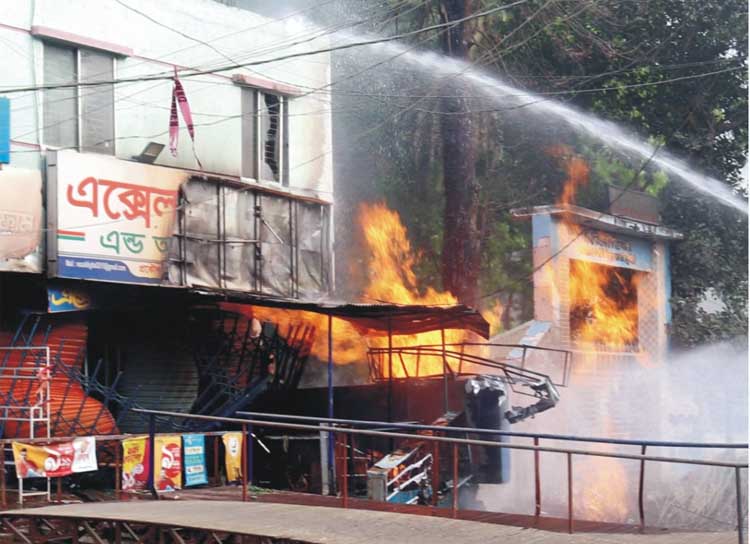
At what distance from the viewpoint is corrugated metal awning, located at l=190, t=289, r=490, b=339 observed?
19.0m

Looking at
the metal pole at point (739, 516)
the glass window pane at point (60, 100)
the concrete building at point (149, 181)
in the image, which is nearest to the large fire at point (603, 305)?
the concrete building at point (149, 181)

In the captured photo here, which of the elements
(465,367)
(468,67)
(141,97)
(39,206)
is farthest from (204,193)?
(468,67)

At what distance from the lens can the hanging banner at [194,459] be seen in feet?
49.7

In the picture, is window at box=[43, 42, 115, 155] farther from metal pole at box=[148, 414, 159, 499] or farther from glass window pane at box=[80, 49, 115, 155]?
metal pole at box=[148, 414, 159, 499]

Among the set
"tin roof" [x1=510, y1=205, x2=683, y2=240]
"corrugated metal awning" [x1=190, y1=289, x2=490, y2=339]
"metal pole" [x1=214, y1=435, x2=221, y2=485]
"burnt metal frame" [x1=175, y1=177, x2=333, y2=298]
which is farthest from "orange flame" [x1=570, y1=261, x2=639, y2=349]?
"metal pole" [x1=214, y1=435, x2=221, y2=485]

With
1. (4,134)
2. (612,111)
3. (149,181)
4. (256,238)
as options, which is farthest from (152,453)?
(612,111)

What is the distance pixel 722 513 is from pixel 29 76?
13699 mm

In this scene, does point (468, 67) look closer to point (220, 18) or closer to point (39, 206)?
point (220, 18)

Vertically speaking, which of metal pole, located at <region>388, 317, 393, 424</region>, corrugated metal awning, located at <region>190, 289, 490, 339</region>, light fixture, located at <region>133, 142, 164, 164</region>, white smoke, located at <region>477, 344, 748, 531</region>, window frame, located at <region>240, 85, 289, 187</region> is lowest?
white smoke, located at <region>477, 344, 748, 531</region>

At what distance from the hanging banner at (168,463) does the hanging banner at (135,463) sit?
0.15m

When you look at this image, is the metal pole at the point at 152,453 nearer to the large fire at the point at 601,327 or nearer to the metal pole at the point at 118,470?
the metal pole at the point at 118,470

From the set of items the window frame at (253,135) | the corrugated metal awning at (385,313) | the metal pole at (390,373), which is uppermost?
the window frame at (253,135)

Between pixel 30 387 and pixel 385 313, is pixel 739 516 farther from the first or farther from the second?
pixel 30 387

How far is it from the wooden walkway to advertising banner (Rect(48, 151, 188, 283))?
6599 mm
